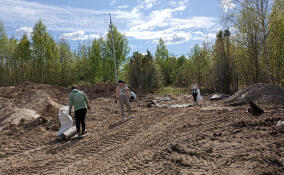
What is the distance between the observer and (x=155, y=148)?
5.30 metres

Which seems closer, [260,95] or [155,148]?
[155,148]

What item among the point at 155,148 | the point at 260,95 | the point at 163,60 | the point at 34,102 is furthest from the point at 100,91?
the point at 163,60

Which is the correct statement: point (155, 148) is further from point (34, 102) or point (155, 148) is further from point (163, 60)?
point (163, 60)

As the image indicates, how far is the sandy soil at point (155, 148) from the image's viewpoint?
392 centimetres

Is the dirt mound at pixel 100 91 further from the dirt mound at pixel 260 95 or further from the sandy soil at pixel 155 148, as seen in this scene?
the dirt mound at pixel 260 95

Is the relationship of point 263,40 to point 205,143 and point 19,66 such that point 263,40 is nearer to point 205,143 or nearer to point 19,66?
point 205,143

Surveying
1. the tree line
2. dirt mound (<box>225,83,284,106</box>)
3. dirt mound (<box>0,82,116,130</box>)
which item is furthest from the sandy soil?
the tree line

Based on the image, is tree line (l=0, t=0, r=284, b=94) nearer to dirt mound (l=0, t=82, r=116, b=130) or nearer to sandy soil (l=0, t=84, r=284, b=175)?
dirt mound (l=0, t=82, r=116, b=130)

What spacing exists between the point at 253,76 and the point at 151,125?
8962 millimetres

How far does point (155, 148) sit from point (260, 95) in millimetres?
6074

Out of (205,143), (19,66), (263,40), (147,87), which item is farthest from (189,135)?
(19,66)

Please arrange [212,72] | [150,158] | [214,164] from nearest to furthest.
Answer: [214,164] → [150,158] → [212,72]

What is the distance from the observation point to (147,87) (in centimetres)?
2036

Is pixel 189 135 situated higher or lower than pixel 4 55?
lower
